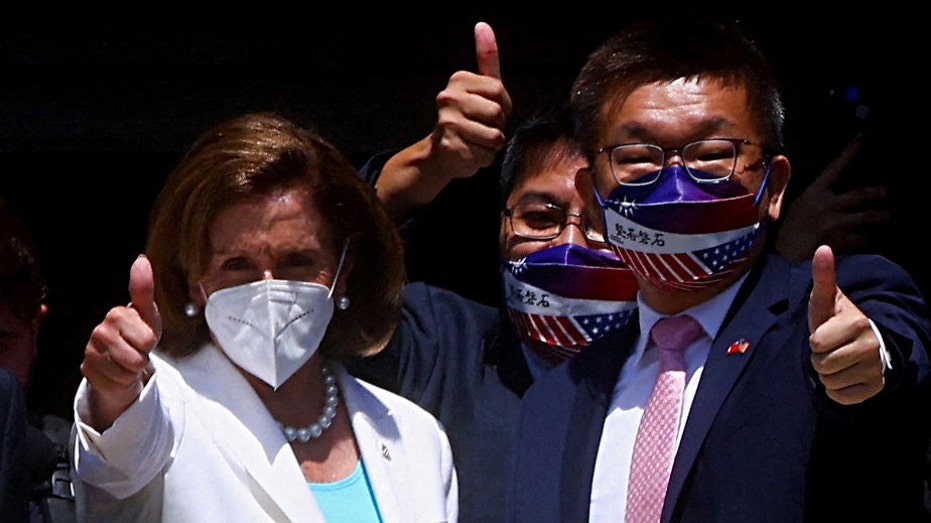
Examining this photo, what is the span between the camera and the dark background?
4387 millimetres

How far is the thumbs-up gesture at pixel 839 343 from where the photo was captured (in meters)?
2.81

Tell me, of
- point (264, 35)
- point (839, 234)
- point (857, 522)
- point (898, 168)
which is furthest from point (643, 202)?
point (264, 35)

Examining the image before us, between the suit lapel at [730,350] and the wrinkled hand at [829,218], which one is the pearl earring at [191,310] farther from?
the wrinkled hand at [829,218]

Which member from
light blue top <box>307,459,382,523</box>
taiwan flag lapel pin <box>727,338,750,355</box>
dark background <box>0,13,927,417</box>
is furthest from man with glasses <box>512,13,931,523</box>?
dark background <box>0,13,927,417</box>

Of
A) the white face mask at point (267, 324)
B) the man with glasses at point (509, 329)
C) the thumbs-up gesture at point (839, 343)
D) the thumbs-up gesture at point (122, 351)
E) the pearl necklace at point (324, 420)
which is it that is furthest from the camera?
the man with glasses at point (509, 329)

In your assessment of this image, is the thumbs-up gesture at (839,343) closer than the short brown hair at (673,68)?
Yes

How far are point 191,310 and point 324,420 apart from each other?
1.12ft

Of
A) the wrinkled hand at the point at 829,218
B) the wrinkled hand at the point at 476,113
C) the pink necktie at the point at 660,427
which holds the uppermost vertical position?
the wrinkled hand at the point at 476,113

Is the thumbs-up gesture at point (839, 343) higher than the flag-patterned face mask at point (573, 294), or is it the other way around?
the thumbs-up gesture at point (839, 343)

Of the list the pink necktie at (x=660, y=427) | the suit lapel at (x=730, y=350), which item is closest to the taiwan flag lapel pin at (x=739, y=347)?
the suit lapel at (x=730, y=350)

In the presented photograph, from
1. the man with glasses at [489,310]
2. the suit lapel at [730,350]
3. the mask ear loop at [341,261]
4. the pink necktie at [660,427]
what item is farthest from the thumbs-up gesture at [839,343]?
the mask ear loop at [341,261]

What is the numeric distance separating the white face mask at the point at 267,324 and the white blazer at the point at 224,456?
84 millimetres

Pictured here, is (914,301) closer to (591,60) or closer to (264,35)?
(591,60)

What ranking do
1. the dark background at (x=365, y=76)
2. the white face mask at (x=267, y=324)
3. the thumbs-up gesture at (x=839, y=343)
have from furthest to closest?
the dark background at (x=365, y=76)
the white face mask at (x=267, y=324)
the thumbs-up gesture at (x=839, y=343)
